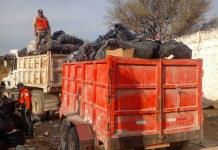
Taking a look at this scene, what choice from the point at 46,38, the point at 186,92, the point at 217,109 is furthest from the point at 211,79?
the point at 186,92

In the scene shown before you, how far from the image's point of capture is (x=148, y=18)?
29.1m

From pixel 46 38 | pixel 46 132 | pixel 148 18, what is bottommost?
pixel 46 132

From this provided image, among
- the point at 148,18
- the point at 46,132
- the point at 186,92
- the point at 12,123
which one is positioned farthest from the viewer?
the point at 148,18

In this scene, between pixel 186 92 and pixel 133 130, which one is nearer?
pixel 133 130

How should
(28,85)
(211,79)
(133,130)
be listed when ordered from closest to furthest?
(133,130), (28,85), (211,79)

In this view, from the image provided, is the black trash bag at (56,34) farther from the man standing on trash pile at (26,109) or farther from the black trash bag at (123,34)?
the black trash bag at (123,34)

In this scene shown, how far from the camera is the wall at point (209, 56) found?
15.7m

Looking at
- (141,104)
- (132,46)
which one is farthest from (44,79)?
(141,104)

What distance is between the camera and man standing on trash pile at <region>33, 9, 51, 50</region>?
14.3 metres

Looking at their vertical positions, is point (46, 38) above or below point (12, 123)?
above

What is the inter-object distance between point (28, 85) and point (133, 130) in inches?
341

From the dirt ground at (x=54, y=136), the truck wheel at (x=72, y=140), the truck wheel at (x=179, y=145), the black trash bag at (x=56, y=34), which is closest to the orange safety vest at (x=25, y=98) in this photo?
the dirt ground at (x=54, y=136)

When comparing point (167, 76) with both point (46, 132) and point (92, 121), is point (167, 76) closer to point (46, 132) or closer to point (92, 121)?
point (92, 121)

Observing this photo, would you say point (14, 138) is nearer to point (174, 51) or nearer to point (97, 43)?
point (97, 43)
